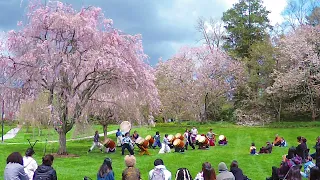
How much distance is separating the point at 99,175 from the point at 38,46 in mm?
13915

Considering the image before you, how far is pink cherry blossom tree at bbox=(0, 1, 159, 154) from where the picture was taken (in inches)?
810

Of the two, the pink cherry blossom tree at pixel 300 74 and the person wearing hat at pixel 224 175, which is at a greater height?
the pink cherry blossom tree at pixel 300 74

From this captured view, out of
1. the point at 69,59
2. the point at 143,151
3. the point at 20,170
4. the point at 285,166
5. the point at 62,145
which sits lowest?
the point at 143,151

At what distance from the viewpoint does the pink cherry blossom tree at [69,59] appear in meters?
20.6

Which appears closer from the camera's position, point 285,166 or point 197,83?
point 285,166

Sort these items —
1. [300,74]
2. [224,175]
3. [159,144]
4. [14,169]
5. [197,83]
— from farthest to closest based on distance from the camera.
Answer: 1. [197,83]
2. [300,74]
3. [159,144]
4. [224,175]
5. [14,169]

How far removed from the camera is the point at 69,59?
2059cm

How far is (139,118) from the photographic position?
23531mm

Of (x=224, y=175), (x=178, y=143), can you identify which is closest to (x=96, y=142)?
(x=178, y=143)

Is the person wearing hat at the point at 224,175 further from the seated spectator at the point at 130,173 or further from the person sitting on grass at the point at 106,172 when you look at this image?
the person sitting on grass at the point at 106,172

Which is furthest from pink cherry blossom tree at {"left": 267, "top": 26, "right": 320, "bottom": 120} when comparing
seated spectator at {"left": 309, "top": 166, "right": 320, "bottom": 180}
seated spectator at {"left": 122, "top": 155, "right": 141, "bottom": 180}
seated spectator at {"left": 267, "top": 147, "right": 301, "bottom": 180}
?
seated spectator at {"left": 122, "top": 155, "right": 141, "bottom": 180}

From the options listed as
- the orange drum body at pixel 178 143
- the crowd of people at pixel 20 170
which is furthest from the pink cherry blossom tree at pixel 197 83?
the crowd of people at pixel 20 170

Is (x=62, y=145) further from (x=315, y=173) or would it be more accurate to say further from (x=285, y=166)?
(x=315, y=173)

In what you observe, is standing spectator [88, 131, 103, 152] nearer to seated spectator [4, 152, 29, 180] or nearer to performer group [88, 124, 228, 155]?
performer group [88, 124, 228, 155]
